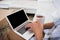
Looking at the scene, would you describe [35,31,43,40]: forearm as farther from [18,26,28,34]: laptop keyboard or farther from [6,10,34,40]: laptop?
[18,26,28,34]: laptop keyboard

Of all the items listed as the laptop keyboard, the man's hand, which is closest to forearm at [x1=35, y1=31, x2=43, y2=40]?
the man's hand

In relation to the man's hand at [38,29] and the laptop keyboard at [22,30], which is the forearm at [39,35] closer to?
the man's hand at [38,29]

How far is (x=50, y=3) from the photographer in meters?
1.37

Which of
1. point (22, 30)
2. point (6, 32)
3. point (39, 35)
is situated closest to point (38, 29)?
point (39, 35)

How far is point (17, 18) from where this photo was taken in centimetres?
107

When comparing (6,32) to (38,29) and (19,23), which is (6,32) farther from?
(38,29)

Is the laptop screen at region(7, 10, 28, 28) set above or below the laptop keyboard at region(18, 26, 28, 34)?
above

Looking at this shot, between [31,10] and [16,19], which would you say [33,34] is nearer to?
[16,19]

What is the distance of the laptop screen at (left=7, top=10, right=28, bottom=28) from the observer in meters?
1.02

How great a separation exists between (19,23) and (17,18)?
47mm

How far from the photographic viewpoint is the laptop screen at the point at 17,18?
1023 millimetres

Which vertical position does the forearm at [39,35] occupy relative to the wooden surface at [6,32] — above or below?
above

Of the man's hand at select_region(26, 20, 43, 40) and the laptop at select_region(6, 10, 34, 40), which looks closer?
the man's hand at select_region(26, 20, 43, 40)

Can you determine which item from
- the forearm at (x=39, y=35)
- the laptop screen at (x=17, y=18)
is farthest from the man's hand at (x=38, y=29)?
the laptop screen at (x=17, y=18)
